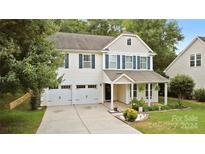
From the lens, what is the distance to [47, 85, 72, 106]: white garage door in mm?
16344

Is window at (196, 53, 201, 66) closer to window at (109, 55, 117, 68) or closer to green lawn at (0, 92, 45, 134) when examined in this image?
window at (109, 55, 117, 68)

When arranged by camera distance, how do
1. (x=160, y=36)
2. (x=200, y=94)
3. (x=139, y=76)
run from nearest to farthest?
(x=139, y=76) < (x=200, y=94) < (x=160, y=36)

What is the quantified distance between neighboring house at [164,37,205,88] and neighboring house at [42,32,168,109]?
3546 millimetres

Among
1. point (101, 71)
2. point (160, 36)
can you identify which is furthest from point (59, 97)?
point (160, 36)

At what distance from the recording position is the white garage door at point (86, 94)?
17109 mm

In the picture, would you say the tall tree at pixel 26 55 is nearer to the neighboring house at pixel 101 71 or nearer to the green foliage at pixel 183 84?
the neighboring house at pixel 101 71

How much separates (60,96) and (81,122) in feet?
18.8

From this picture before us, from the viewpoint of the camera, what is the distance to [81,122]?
1132 cm

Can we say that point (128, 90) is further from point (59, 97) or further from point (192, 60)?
point (192, 60)

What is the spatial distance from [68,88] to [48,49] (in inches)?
288

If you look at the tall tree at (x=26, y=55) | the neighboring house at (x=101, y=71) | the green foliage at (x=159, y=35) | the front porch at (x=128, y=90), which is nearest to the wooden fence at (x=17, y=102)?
the neighboring house at (x=101, y=71)

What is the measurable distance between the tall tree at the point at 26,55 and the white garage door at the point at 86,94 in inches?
279

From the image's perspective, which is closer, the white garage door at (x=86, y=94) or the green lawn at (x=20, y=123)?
the green lawn at (x=20, y=123)
